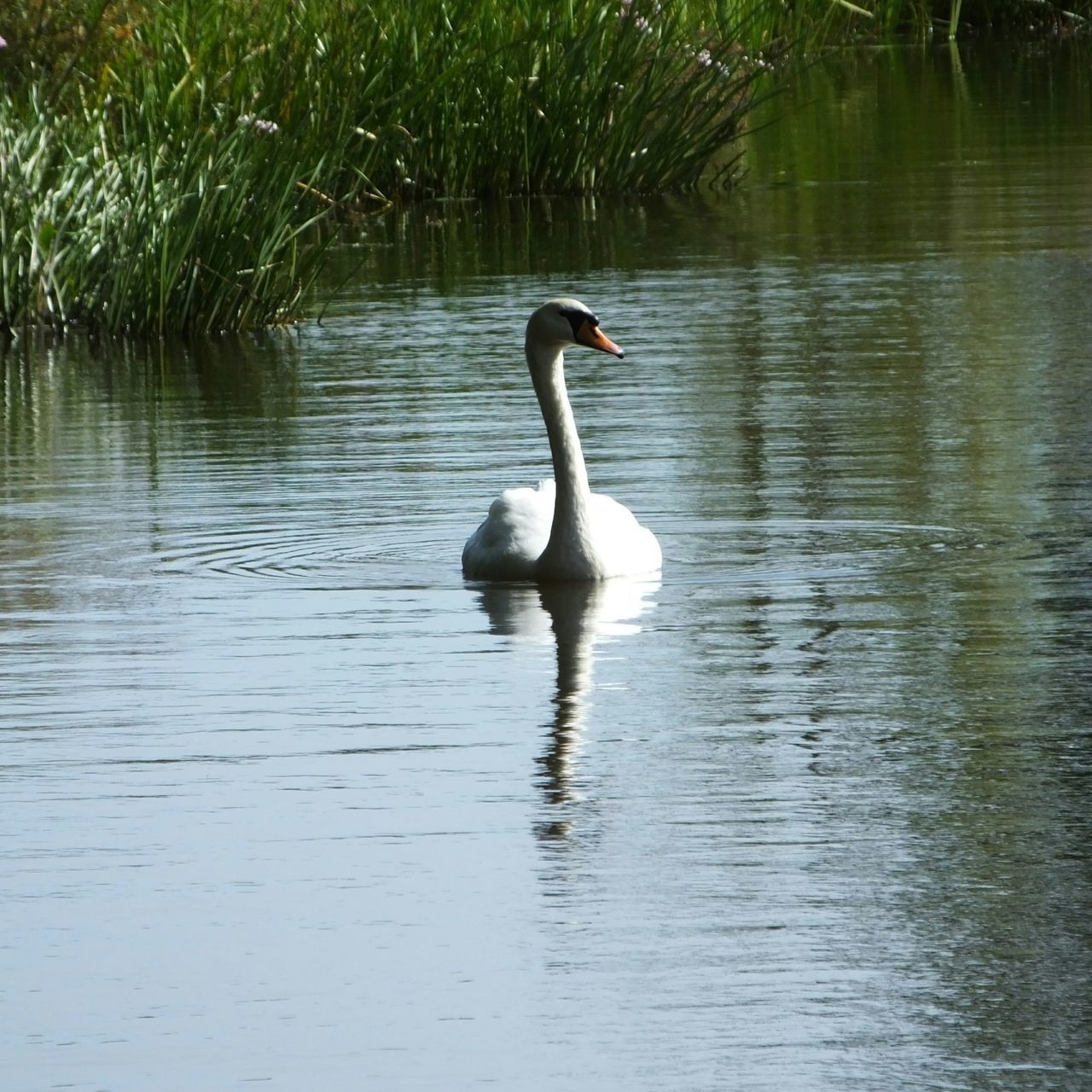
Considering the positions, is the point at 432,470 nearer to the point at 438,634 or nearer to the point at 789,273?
the point at 438,634

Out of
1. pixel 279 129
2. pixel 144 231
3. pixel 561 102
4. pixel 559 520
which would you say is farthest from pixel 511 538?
pixel 561 102

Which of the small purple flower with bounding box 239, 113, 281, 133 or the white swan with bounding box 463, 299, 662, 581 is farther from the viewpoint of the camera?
the small purple flower with bounding box 239, 113, 281, 133

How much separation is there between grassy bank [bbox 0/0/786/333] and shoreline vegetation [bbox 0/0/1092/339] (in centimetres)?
2

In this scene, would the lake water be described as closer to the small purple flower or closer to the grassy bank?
the grassy bank

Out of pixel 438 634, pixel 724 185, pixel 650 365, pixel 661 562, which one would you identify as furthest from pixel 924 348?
pixel 724 185

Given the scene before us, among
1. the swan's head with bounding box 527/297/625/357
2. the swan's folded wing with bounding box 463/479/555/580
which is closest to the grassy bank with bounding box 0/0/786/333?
the swan's head with bounding box 527/297/625/357

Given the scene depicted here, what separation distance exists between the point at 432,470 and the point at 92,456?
1628 mm

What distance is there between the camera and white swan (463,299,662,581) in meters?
8.12

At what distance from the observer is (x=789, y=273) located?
16.5 meters

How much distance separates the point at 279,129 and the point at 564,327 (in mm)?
7417

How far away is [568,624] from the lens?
7676 millimetres

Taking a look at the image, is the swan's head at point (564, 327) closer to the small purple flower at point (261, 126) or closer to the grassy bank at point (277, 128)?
the grassy bank at point (277, 128)

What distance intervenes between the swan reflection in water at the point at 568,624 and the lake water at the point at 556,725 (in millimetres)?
25

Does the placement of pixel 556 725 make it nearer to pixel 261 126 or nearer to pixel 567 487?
pixel 567 487
